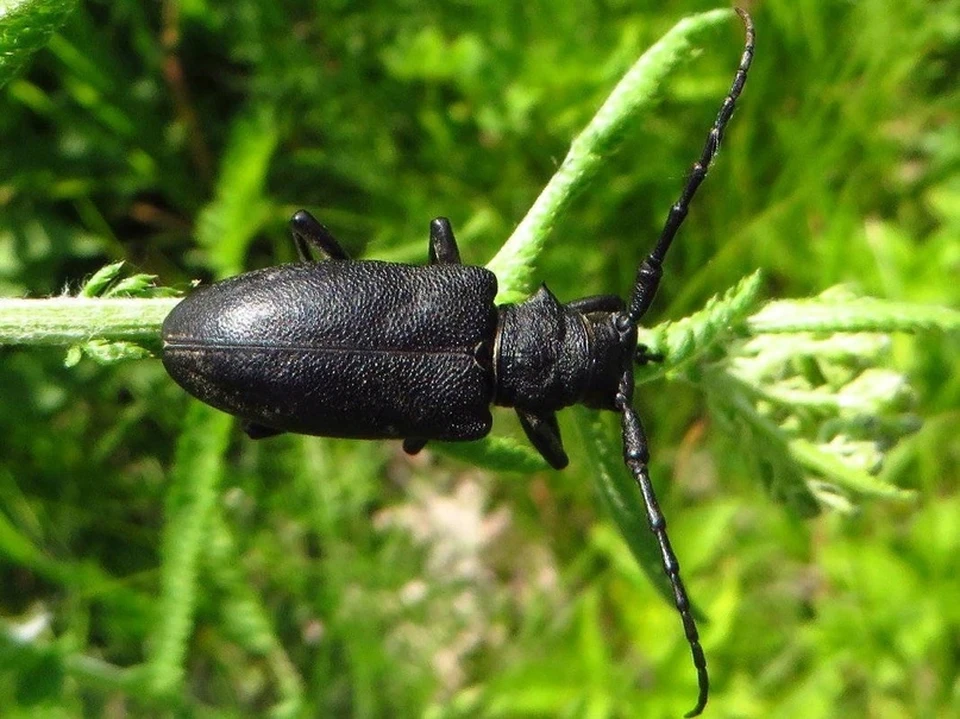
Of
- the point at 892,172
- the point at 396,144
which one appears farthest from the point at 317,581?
the point at 892,172

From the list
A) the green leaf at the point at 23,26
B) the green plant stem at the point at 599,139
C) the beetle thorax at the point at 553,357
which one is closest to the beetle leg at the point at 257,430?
the beetle thorax at the point at 553,357

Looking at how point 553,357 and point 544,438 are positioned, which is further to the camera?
point 544,438

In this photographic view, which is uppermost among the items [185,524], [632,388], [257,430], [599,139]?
[599,139]

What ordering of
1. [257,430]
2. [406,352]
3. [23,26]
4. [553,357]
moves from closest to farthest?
1. [23,26]
2. [406,352]
3. [553,357]
4. [257,430]

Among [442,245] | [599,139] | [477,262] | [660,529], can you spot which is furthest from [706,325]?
[477,262]

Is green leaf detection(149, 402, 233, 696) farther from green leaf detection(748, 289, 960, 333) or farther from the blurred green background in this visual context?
green leaf detection(748, 289, 960, 333)

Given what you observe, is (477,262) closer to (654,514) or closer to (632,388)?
(632,388)

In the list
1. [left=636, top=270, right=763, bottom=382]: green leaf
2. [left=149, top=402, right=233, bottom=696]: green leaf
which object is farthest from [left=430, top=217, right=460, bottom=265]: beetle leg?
[left=636, top=270, right=763, bottom=382]: green leaf

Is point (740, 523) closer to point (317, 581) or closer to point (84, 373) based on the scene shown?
point (317, 581)
